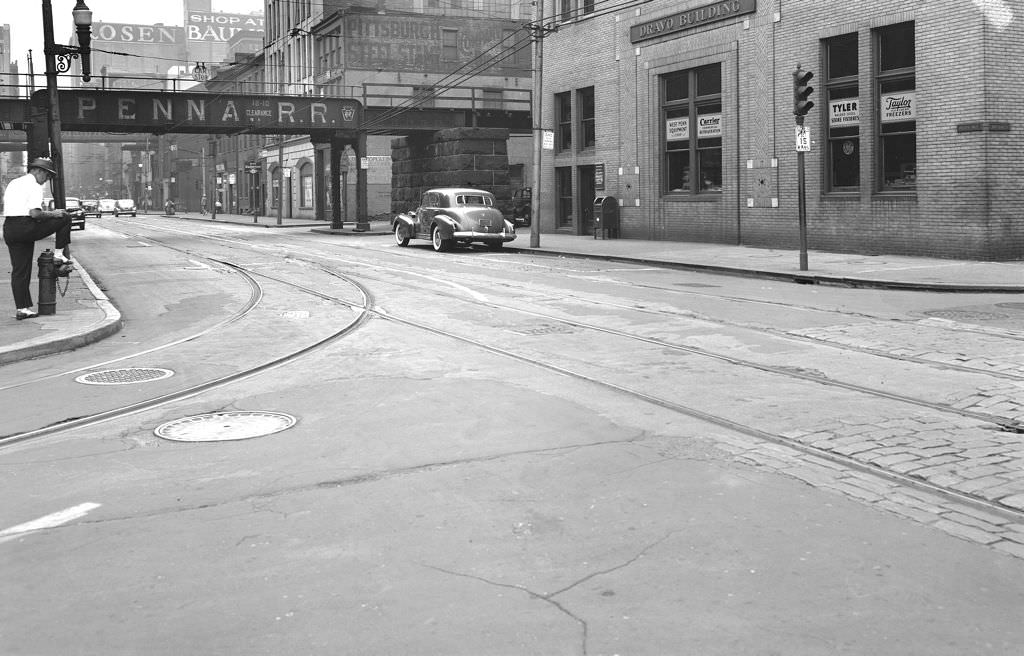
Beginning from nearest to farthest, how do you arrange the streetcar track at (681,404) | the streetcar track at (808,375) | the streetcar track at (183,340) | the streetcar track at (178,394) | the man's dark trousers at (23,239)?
1. the streetcar track at (681,404)
2. the streetcar track at (178,394)
3. the streetcar track at (808,375)
4. the streetcar track at (183,340)
5. the man's dark trousers at (23,239)

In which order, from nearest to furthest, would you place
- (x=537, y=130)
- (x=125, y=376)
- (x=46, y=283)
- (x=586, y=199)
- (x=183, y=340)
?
1. (x=125, y=376)
2. (x=183, y=340)
3. (x=46, y=283)
4. (x=537, y=130)
5. (x=586, y=199)

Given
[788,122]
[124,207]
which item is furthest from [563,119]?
[124,207]

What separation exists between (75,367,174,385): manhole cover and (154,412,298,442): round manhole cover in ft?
6.60

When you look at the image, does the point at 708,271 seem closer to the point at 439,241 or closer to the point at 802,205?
the point at 802,205

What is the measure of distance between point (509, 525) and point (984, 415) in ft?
14.3

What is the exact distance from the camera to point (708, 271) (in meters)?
22.7

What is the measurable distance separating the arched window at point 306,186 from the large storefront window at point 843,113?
152ft

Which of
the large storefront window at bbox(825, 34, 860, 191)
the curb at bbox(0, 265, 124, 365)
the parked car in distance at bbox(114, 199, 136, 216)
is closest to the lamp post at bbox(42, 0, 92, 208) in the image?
the curb at bbox(0, 265, 124, 365)

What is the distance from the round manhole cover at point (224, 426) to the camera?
287 inches

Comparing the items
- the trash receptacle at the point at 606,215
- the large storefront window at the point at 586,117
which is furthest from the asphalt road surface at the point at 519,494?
the large storefront window at the point at 586,117

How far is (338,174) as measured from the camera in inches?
→ 1999

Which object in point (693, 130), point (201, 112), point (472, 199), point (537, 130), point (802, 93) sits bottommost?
point (472, 199)

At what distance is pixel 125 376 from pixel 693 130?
24.3 m

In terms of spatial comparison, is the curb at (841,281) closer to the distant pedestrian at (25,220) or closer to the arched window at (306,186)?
the distant pedestrian at (25,220)
